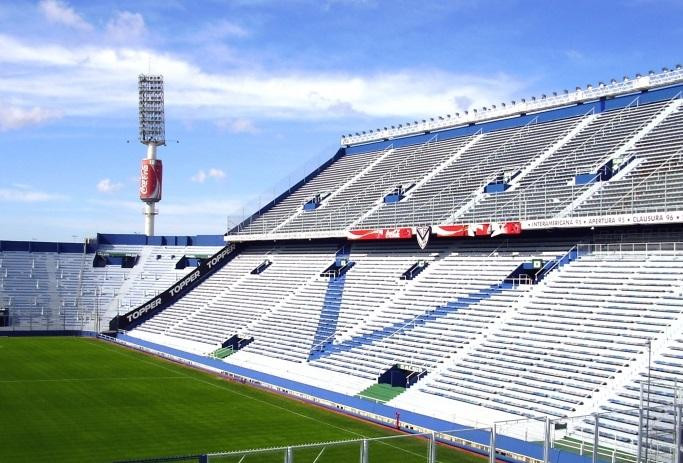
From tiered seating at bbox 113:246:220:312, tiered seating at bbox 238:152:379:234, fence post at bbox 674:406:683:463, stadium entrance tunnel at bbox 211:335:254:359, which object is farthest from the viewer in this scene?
tiered seating at bbox 113:246:220:312

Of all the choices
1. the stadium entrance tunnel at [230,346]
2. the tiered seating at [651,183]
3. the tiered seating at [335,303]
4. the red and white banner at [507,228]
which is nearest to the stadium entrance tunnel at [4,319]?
the stadium entrance tunnel at [230,346]

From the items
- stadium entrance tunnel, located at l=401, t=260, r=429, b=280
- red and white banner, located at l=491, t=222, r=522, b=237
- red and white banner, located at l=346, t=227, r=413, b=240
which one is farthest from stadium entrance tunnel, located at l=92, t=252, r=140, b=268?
red and white banner, located at l=491, t=222, r=522, b=237

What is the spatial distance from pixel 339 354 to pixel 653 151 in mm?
15931

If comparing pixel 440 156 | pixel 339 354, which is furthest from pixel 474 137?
pixel 339 354

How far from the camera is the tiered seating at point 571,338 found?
2430 centimetres

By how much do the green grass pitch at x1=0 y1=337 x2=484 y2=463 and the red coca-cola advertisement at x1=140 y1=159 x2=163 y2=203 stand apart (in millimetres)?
27209

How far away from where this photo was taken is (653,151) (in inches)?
1312

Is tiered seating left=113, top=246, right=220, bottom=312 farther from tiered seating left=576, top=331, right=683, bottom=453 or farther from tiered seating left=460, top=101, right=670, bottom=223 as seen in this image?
tiered seating left=576, top=331, right=683, bottom=453

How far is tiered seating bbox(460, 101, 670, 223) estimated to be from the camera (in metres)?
34.0

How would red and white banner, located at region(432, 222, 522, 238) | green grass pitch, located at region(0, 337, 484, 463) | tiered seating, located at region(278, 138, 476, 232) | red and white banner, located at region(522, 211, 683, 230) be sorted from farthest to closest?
tiered seating, located at region(278, 138, 476, 232), red and white banner, located at region(432, 222, 522, 238), red and white banner, located at region(522, 211, 683, 230), green grass pitch, located at region(0, 337, 484, 463)

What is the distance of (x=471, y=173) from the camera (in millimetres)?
42625

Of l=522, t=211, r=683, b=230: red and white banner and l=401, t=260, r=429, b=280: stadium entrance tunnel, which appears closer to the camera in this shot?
l=522, t=211, r=683, b=230: red and white banner

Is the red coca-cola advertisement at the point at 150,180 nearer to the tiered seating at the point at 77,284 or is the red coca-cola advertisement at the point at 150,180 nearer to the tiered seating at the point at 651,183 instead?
→ the tiered seating at the point at 77,284

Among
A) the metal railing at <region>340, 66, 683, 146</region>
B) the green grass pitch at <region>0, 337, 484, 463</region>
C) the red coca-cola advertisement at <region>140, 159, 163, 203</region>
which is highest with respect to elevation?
the metal railing at <region>340, 66, 683, 146</region>
